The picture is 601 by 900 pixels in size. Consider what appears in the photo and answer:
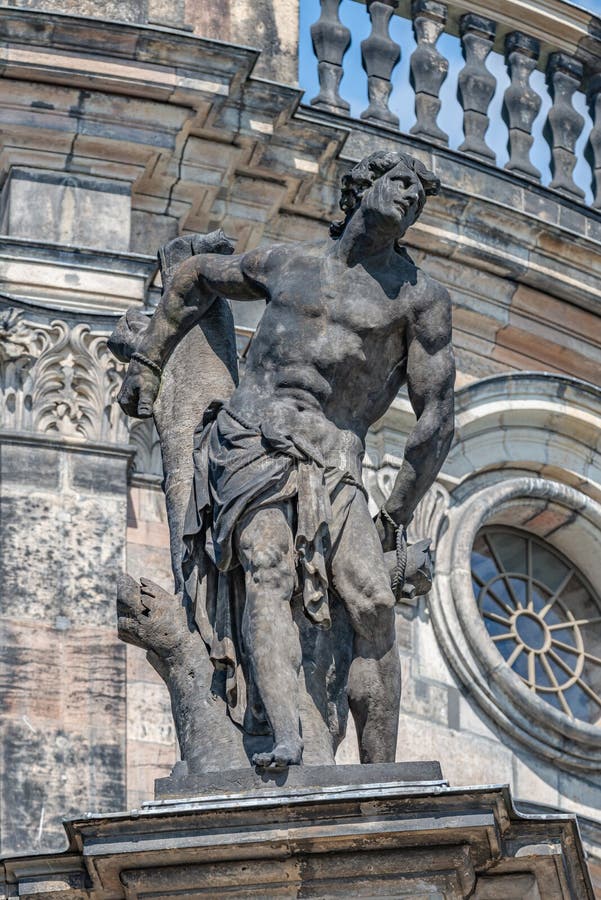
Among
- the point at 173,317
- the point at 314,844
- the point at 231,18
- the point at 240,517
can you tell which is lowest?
the point at 314,844

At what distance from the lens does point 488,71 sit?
60.1ft

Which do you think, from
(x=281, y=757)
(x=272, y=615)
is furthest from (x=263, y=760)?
(x=272, y=615)

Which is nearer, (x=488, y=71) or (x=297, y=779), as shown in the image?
(x=297, y=779)

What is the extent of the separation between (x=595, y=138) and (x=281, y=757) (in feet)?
28.9

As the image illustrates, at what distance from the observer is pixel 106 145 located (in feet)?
52.6

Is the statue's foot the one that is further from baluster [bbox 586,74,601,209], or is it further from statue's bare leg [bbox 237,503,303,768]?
baluster [bbox 586,74,601,209]

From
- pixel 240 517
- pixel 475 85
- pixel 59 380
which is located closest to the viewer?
pixel 240 517

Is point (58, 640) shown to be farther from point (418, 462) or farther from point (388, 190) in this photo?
point (388, 190)

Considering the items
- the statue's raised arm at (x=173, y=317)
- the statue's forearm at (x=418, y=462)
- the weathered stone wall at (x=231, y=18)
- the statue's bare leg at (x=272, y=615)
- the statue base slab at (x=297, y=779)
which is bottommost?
the statue base slab at (x=297, y=779)

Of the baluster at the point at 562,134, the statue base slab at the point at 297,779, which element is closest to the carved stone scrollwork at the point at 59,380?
the baluster at the point at 562,134

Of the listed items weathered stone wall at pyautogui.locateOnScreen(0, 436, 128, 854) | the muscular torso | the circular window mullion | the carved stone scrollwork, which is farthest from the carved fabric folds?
the circular window mullion

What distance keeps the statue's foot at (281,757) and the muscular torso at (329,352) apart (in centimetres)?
123

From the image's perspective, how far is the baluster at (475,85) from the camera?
59.3 ft

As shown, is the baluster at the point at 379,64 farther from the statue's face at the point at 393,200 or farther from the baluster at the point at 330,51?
the statue's face at the point at 393,200
